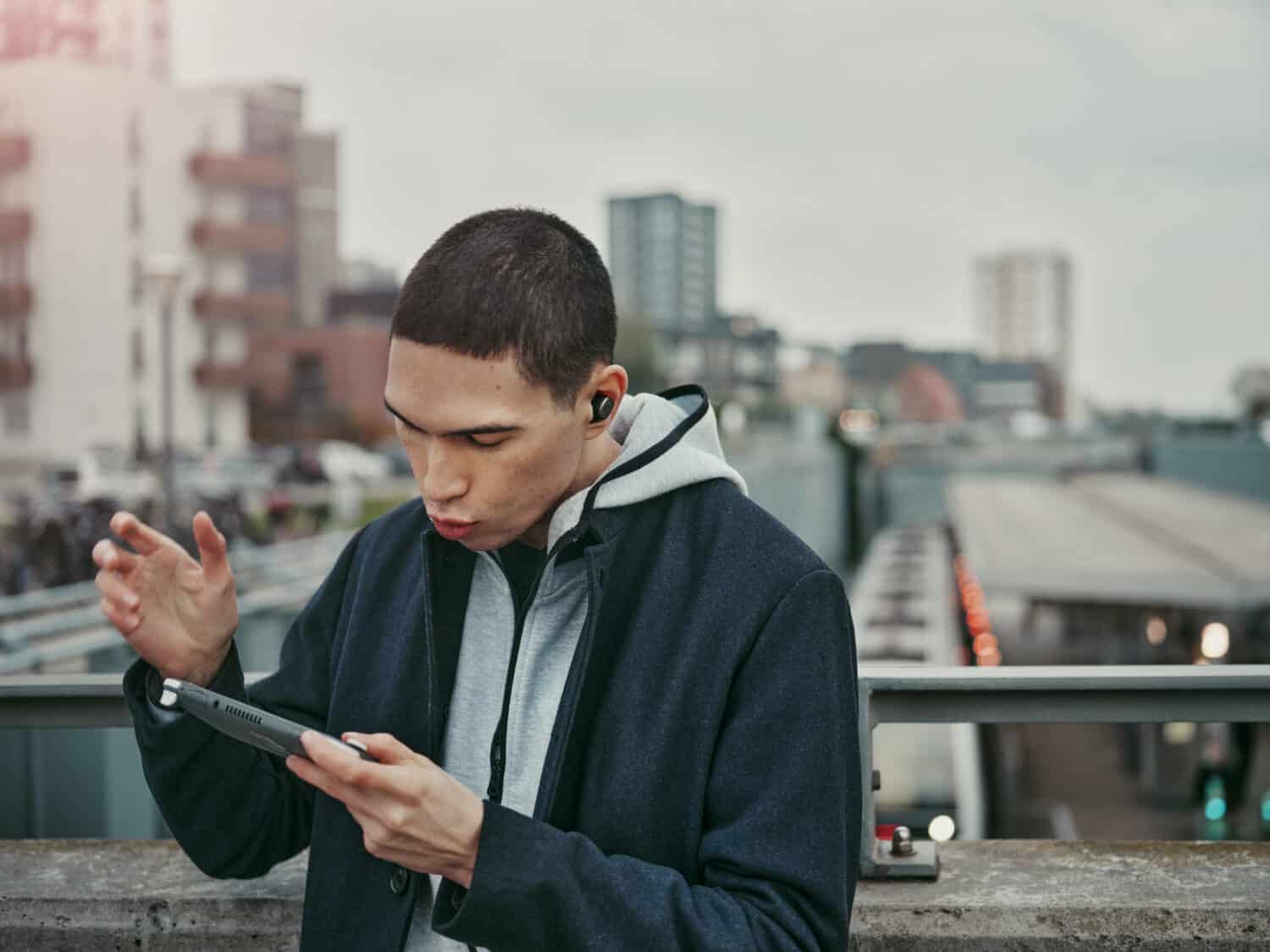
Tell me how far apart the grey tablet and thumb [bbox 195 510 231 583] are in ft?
0.60

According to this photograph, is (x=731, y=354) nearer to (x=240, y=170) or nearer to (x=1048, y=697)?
(x=240, y=170)

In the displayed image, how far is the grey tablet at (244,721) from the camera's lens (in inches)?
71.9

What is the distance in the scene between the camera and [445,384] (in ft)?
6.07

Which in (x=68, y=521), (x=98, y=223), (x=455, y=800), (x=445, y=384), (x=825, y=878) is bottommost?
(x=68, y=521)

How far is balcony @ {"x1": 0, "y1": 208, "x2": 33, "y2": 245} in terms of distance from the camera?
39562 mm

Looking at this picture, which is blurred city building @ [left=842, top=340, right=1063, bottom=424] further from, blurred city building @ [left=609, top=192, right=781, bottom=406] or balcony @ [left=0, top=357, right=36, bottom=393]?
balcony @ [left=0, top=357, right=36, bottom=393]

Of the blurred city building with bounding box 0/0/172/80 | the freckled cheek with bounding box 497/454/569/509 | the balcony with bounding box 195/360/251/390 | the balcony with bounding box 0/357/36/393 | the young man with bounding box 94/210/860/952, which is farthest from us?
the balcony with bounding box 195/360/251/390

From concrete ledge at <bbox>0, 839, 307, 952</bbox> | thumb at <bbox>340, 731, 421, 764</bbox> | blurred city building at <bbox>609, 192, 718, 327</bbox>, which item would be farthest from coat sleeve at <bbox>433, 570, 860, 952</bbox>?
blurred city building at <bbox>609, 192, 718, 327</bbox>

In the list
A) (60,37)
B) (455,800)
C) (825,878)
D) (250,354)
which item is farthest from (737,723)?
(250,354)

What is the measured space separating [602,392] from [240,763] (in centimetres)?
80

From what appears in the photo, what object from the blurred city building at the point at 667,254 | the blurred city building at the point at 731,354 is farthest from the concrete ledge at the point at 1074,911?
the blurred city building at the point at 667,254

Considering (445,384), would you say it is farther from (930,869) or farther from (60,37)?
(60,37)

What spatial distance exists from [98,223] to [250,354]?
1477 centimetres

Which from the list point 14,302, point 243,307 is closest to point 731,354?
point 243,307
